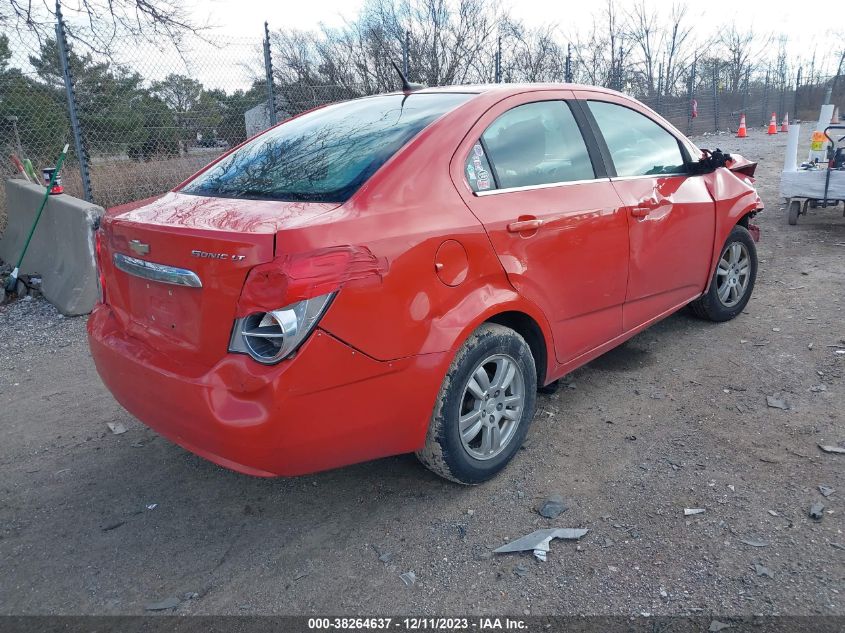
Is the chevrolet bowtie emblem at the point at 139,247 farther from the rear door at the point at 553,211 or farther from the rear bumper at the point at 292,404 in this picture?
the rear door at the point at 553,211

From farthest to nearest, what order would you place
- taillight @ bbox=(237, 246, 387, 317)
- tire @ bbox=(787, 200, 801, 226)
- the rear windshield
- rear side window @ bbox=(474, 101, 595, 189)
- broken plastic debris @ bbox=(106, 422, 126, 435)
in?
tire @ bbox=(787, 200, 801, 226) < broken plastic debris @ bbox=(106, 422, 126, 435) < rear side window @ bbox=(474, 101, 595, 189) < the rear windshield < taillight @ bbox=(237, 246, 387, 317)

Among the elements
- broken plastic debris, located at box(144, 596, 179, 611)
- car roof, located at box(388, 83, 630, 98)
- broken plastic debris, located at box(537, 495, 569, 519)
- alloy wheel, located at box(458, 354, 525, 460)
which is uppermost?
car roof, located at box(388, 83, 630, 98)

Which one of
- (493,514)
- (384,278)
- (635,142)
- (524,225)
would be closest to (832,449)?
(493,514)

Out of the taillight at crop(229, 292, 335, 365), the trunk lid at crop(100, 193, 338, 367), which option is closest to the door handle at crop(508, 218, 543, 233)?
the trunk lid at crop(100, 193, 338, 367)

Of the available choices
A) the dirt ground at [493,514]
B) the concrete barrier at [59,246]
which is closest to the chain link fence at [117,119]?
the concrete barrier at [59,246]

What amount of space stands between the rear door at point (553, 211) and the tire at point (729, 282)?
56.4 inches

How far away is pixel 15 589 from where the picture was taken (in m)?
2.44

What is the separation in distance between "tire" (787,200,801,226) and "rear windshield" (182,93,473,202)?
6.52 metres

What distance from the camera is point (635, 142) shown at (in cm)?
379

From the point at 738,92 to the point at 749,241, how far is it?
2755 centimetres

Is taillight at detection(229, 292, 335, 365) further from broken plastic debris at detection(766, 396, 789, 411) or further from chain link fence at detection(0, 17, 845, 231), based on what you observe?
chain link fence at detection(0, 17, 845, 231)

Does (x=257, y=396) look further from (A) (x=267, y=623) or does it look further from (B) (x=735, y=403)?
(B) (x=735, y=403)

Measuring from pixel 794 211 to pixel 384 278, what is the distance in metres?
7.43

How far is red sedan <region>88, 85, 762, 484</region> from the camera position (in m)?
2.23
